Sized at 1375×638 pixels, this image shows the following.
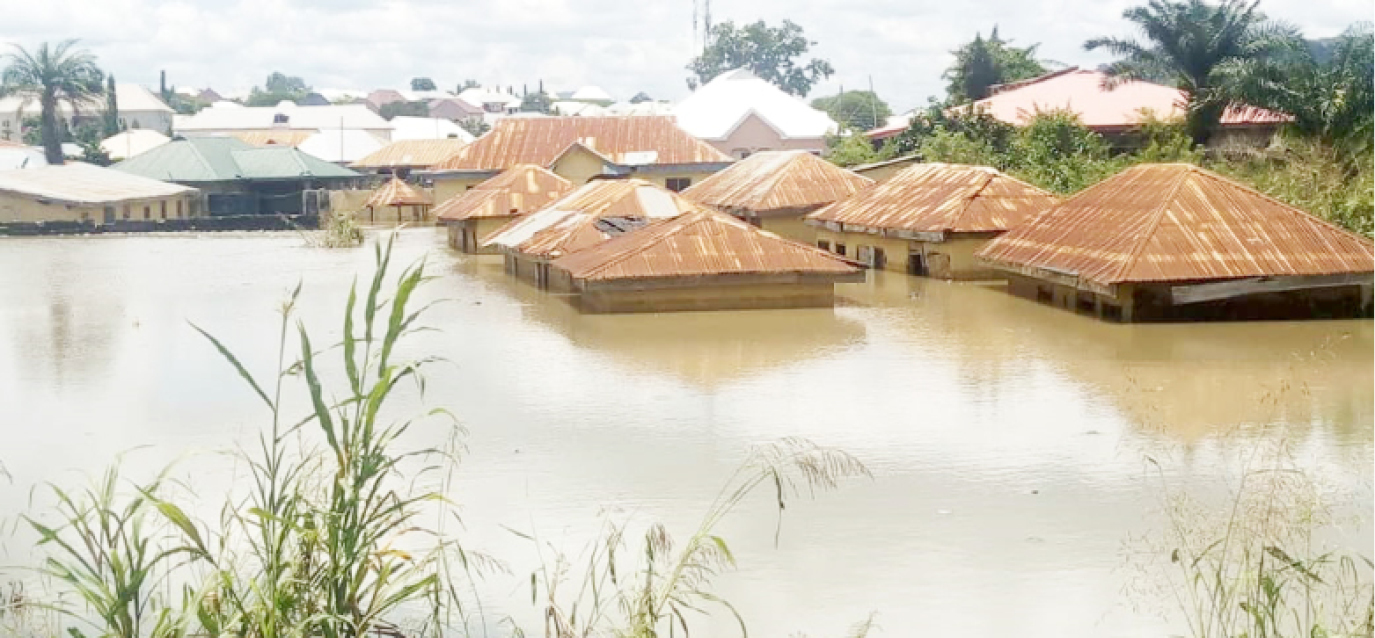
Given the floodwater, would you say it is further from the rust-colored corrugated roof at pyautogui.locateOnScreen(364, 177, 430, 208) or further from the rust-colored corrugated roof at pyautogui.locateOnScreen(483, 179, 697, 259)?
the rust-colored corrugated roof at pyautogui.locateOnScreen(364, 177, 430, 208)

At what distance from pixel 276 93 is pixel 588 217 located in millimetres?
103378

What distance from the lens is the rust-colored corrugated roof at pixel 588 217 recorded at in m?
22.4

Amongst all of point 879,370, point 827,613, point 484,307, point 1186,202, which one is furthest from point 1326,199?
point 827,613

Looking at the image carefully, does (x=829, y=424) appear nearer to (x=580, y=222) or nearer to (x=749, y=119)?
(x=580, y=222)

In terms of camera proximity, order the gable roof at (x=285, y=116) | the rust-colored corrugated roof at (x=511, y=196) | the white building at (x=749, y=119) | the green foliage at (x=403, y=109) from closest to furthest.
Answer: the rust-colored corrugated roof at (x=511, y=196) → the white building at (x=749, y=119) → the gable roof at (x=285, y=116) → the green foliage at (x=403, y=109)

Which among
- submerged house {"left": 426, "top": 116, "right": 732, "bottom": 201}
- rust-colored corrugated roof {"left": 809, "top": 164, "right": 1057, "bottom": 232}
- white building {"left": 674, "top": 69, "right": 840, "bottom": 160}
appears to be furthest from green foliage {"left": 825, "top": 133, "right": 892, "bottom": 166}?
rust-colored corrugated roof {"left": 809, "top": 164, "right": 1057, "bottom": 232}

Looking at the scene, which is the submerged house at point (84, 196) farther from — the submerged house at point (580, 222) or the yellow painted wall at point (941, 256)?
the yellow painted wall at point (941, 256)

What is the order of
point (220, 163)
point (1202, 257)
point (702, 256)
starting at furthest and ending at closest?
point (220, 163), point (702, 256), point (1202, 257)

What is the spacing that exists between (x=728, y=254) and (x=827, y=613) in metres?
11.8

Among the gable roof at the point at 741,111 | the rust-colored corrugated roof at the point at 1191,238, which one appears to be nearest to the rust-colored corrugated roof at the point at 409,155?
the gable roof at the point at 741,111

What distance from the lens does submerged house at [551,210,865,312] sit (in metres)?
18.9

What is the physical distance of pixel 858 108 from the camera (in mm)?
86688

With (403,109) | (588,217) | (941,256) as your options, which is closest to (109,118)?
(403,109)

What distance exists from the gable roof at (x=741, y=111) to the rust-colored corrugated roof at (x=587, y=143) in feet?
16.4
